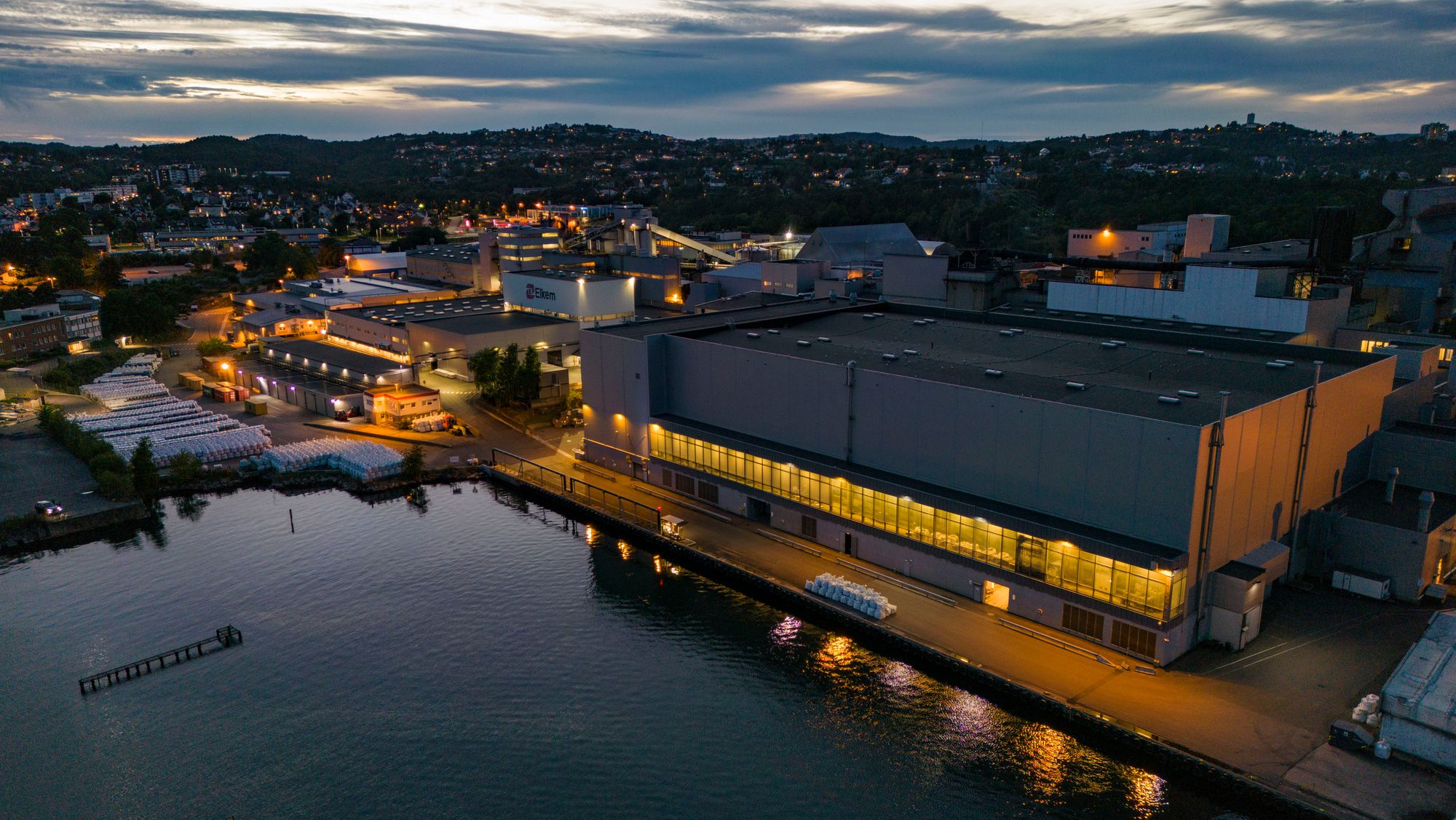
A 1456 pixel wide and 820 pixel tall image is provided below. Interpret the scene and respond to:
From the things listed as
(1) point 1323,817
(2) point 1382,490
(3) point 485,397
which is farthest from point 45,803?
(2) point 1382,490

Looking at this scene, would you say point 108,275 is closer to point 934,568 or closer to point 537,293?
point 537,293

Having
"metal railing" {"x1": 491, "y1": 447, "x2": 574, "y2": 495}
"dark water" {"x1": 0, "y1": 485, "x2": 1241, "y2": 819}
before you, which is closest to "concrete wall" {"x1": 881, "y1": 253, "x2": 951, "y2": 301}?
"metal railing" {"x1": 491, "y1": 447, "x2": 574, "y2": 495}

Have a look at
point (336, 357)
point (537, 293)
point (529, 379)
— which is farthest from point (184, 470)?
point (537, 293)

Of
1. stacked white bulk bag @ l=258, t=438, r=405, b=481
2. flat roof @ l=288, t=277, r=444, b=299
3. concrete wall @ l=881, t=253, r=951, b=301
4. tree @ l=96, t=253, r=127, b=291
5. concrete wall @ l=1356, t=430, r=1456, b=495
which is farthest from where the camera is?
tree @ l=96, t=253, r=127, b=291

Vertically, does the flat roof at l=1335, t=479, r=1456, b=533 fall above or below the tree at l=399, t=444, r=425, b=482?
above

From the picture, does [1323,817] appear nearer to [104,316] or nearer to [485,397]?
[485,397]

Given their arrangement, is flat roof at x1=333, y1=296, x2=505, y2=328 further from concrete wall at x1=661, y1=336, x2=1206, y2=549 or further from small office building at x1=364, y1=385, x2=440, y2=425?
concrete wall at x1=661, y1=336, x2=1206, y2=549
